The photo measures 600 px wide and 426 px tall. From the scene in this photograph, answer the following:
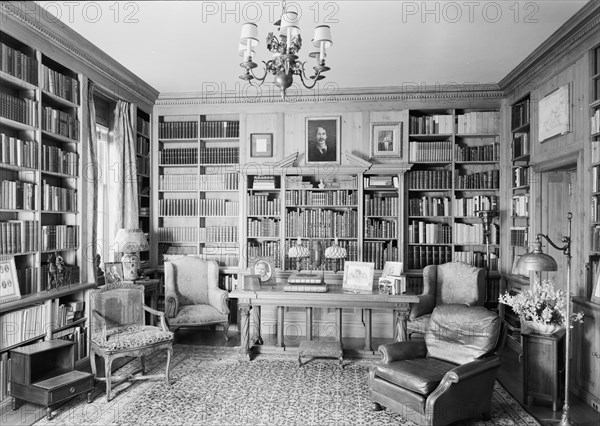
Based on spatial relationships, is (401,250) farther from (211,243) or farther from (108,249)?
(108,249)

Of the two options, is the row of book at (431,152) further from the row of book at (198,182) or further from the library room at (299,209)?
the row of book at (198,182)

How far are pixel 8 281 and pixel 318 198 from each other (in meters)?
3.73

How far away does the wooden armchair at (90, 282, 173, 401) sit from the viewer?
12.7 feet

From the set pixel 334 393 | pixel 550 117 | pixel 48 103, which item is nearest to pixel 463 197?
pixel 550 117

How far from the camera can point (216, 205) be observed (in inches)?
252

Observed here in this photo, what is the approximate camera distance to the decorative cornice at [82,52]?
371 cm

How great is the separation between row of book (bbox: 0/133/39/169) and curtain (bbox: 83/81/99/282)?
2.35 ft

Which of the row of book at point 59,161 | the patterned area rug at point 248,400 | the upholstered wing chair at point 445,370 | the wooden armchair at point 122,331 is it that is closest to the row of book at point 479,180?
the upholstered wing chair at point 445,370

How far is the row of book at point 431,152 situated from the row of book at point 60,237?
4.33 meters

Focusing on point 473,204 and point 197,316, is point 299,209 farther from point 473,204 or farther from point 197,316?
point 473,204

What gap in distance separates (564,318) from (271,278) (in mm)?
3013

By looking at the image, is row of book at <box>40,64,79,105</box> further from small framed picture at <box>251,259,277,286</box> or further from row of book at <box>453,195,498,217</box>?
row of book at <box>453,195,498,217</box>

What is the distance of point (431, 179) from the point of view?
6.07 m

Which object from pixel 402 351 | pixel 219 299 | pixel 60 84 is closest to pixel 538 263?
pixel 402 351
